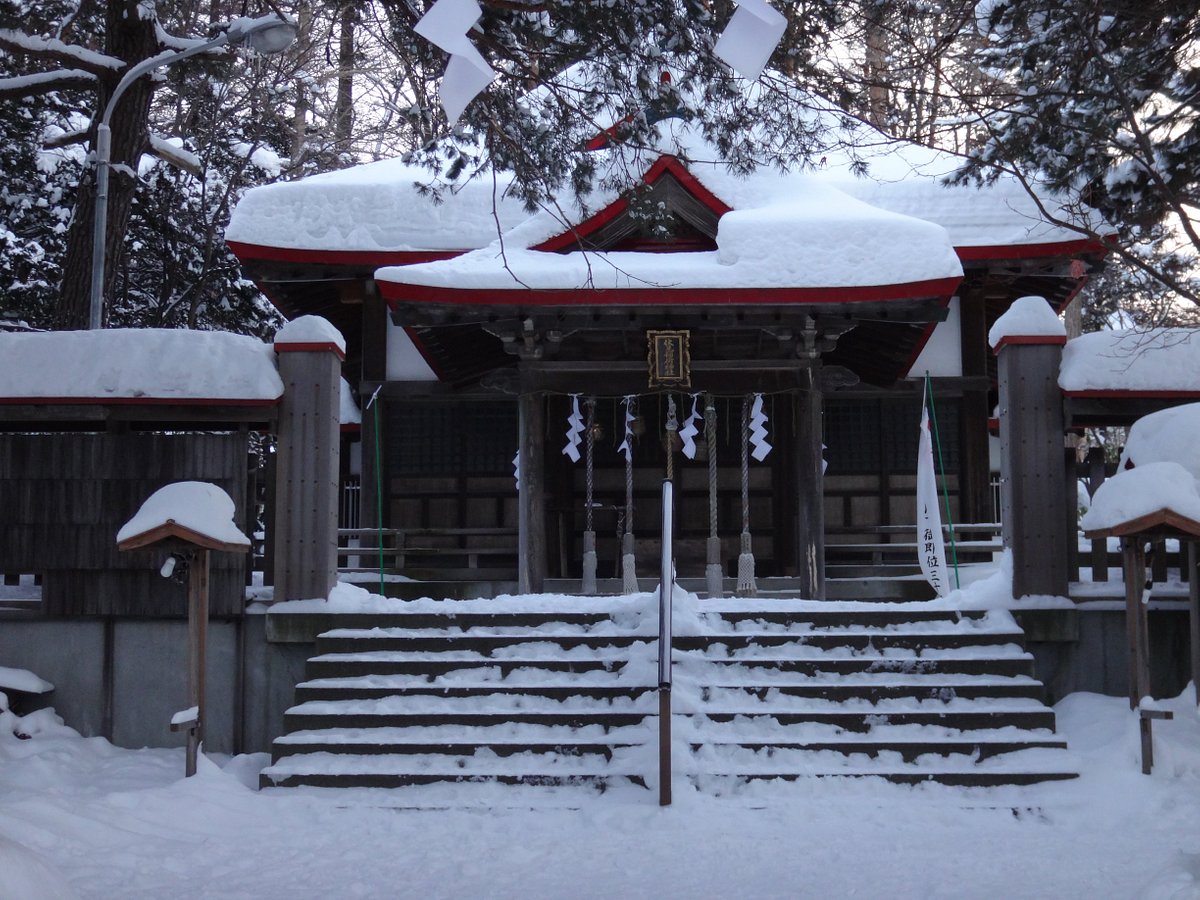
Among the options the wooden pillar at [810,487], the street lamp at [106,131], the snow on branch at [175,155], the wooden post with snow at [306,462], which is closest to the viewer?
the wooden post with snow at [306,462]

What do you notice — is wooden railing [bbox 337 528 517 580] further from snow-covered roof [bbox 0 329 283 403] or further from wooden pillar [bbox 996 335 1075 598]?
wooden pillar [bbox 996 335 1075 598]

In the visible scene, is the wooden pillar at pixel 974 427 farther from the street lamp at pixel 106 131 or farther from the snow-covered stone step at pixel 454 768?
the street lamp at pixel 106 131

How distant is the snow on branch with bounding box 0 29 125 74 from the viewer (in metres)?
10.8

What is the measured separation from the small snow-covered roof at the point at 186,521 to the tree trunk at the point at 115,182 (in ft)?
18.7

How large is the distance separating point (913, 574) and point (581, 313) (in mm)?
4899

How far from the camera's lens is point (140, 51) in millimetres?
12117

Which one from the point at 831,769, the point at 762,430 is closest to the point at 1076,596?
the point at 831,769

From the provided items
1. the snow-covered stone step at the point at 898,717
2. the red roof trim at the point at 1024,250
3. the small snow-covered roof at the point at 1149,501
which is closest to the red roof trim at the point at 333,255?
the red roof trim at the point at 1024,250

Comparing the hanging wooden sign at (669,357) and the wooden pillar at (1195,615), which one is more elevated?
the hanging wooden sign at (669,357)

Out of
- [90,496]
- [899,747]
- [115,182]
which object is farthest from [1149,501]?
[115,182]

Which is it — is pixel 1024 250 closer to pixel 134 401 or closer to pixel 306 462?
pixel 306 462

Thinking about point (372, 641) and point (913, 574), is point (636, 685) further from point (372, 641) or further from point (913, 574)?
point (913, 574)

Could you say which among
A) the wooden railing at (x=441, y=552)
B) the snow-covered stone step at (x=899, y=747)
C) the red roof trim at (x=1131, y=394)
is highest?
the red roof trim at (x=1131, y=394)

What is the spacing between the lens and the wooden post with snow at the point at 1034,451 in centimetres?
802
